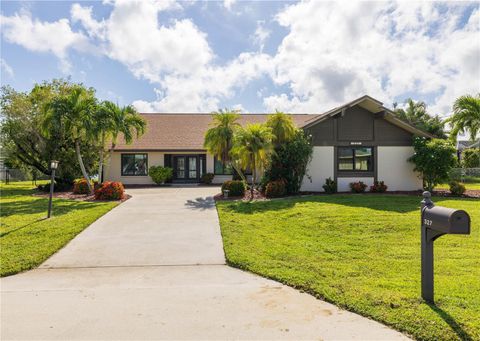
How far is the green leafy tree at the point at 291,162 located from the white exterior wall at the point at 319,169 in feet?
3.50

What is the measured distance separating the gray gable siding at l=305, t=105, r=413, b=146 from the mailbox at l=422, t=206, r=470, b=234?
42.7ft

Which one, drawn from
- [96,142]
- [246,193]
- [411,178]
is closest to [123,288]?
[246,193]

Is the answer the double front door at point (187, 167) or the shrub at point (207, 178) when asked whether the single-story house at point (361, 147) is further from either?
the double front door at point (187, 167)

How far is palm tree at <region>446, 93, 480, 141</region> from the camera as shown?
62.5 feet

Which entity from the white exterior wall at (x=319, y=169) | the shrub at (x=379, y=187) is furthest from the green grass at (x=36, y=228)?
the shrub at (x=379, y=187)

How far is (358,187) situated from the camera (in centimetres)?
1631

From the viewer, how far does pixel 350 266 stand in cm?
557

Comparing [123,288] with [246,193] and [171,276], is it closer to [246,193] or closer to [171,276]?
[171,276]

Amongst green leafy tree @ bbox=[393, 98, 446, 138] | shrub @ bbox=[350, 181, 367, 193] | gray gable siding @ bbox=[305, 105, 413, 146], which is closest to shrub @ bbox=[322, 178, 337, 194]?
shrub @ bbox=[350, 181, 367, 193]

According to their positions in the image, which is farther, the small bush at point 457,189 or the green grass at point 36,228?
the small bush at point 457,189

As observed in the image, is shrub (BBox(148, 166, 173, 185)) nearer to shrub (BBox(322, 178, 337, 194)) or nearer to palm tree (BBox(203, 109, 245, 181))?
palm tree (BBox(203, 109, 245, 181))

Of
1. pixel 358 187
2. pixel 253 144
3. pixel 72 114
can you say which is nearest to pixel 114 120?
pixel 72 114

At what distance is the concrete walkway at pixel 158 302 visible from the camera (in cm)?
348

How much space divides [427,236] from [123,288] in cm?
433
